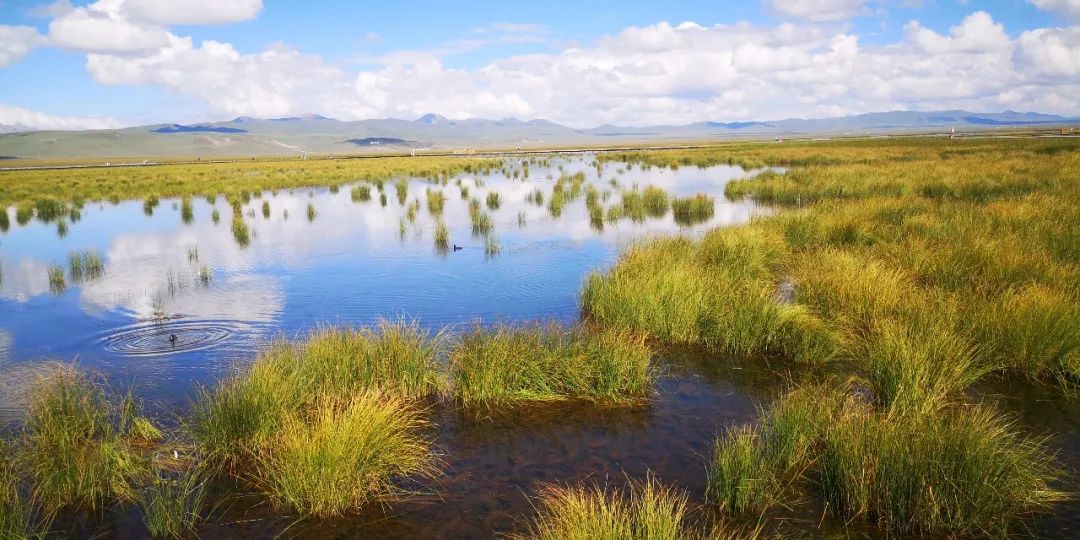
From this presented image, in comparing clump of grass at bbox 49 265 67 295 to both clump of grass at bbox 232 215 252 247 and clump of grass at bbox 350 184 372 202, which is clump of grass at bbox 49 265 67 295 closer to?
clump of grass at bbox 232 215 252 247

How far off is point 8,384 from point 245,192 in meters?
32.2

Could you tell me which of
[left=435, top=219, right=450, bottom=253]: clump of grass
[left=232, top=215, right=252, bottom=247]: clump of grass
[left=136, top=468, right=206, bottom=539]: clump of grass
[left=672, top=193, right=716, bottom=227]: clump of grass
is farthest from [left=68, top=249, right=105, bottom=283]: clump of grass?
[left=672, top=193, right=716, bottom=227]: clump of grass

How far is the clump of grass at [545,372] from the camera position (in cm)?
820

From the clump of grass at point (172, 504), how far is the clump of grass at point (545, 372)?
314 cm

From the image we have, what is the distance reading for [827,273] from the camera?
11.6m

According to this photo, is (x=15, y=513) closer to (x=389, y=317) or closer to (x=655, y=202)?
(x=389, y=317)

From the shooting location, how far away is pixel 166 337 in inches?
440

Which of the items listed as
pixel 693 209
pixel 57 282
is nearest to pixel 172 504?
pixel 57 282

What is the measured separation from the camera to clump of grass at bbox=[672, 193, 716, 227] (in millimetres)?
24375

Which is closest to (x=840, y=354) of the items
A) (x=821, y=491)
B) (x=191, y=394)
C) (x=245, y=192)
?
(x=821, y=491)

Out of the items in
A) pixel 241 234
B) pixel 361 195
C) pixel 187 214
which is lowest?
pixel 241 234

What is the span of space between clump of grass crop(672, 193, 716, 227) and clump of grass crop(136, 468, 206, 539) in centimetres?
1992

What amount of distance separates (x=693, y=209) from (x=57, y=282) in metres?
20.5

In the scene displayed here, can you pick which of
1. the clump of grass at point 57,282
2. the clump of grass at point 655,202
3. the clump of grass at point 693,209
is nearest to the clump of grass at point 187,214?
the clump of grass at point 57,282
